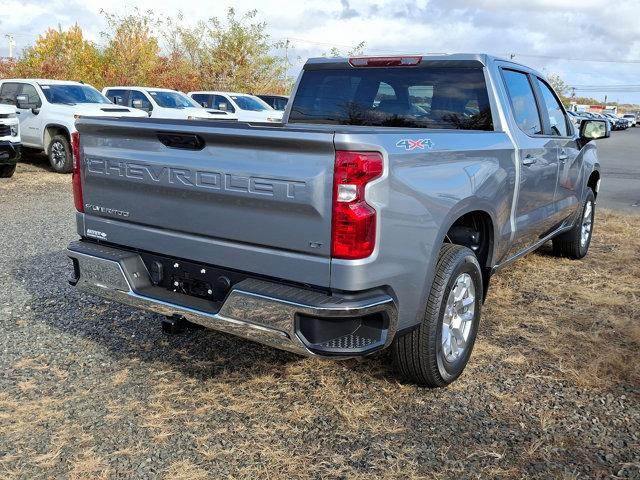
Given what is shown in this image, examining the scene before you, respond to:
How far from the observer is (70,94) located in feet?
45.0

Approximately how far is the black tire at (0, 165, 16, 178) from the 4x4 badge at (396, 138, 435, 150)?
11.2 m

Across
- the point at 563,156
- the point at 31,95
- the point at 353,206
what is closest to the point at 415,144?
the point at 353,206

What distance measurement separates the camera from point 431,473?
9.48 feet

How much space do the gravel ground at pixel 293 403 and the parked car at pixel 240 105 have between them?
13545 millimetres

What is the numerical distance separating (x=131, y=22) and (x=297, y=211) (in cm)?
3231

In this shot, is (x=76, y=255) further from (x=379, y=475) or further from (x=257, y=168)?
(x=379, y=475)

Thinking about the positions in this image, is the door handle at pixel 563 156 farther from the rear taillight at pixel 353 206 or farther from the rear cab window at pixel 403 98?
the rear taillight at pixel 353 206

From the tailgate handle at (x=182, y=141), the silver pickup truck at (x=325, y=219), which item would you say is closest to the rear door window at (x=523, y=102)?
the silver pickup truck at (x=325, y=219)

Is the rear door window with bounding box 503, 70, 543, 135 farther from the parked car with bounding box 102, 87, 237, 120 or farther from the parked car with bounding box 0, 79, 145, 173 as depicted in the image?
the parked car with bounding box 102, 87, 237, 120

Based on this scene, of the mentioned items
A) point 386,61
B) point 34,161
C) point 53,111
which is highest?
point 386,61

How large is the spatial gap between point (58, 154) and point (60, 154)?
6cm

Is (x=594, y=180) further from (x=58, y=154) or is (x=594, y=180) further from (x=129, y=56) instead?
(x=129, y=56)

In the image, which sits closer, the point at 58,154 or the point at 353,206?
the point at 353,206

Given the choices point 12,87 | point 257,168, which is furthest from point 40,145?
point 257,168
